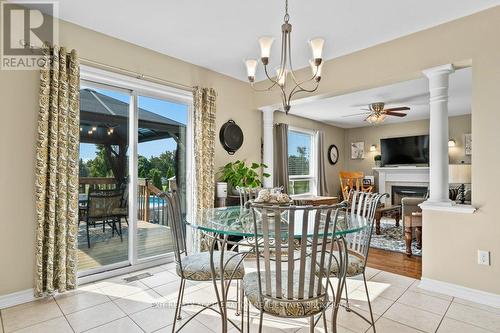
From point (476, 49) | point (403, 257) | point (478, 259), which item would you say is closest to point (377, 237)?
point (403, 257)

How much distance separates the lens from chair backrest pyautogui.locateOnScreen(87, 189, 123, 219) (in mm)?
3025

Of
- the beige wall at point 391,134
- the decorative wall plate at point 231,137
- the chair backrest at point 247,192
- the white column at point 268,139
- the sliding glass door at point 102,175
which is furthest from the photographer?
the beige wall at point 391,134

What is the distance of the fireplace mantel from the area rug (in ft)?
5.70

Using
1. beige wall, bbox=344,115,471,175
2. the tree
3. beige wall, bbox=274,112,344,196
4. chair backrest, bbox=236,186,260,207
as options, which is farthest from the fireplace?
the tree

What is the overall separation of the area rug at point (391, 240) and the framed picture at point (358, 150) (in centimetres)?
269

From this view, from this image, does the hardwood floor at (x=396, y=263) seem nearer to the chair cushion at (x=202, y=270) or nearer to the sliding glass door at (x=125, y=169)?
the chair cushion at (x=202, y=270)

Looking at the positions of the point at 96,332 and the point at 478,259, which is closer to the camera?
the point at 96,332

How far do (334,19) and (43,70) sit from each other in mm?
2687

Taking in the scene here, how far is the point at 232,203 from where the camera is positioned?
3.94 meters

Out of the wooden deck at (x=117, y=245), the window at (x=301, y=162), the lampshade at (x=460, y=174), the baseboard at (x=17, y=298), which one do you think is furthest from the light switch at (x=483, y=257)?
the window at (x=301, y=162)

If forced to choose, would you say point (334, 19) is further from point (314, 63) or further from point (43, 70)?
point (43, 70)

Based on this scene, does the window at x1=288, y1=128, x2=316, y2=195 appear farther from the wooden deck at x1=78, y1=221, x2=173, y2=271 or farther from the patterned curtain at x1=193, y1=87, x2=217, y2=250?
the wooden deck at x1=78, y1=221, x2=173, y2=271

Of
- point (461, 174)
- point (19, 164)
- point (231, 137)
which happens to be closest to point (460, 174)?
Answer: point (461, 174)

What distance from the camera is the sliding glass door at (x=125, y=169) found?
2992 mm
